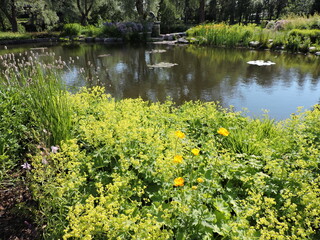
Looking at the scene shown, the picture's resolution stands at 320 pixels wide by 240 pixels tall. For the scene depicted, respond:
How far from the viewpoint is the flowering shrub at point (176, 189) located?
5.21ft

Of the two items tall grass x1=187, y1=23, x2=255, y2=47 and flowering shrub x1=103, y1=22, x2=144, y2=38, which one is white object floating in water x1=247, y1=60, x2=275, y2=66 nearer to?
tall grass x1=187, y1=23, x2=255, y2=47

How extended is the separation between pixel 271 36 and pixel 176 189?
1338 centimetres

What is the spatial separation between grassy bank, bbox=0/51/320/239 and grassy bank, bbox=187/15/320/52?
33.8 feet

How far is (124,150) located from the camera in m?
2.29

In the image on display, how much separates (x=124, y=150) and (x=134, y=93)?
13.9ft

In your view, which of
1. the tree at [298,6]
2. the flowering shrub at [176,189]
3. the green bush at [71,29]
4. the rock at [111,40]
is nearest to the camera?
the flowering shrub at [176,189]

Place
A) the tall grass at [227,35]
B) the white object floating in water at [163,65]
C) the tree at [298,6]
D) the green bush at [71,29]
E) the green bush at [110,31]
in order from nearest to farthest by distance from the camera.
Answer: the white object floating in water at [163,65]
the tall grass at [227,35]
the green bush at [110,31]
the green bush at [71,29]
the tree at [298,6]

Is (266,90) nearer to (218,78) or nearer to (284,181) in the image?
(218,78)

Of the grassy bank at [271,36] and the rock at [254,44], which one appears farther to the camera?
the rock at [254,44]

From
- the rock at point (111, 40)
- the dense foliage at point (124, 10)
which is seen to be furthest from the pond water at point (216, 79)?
the dense foliage at point (124, 10)

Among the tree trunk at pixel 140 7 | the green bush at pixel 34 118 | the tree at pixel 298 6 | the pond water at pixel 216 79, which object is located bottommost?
the pond water at pixel 216 79

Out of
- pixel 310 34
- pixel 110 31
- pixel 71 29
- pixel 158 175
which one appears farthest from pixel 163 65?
pixel 71 29

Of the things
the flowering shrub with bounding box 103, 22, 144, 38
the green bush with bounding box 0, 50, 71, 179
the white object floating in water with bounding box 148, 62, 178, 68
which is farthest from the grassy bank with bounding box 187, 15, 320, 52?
the green bush with bounding box 0, 50, 71, 179

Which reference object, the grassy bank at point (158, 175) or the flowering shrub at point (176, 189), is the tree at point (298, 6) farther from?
the flowering shrub at point (176, 189)
